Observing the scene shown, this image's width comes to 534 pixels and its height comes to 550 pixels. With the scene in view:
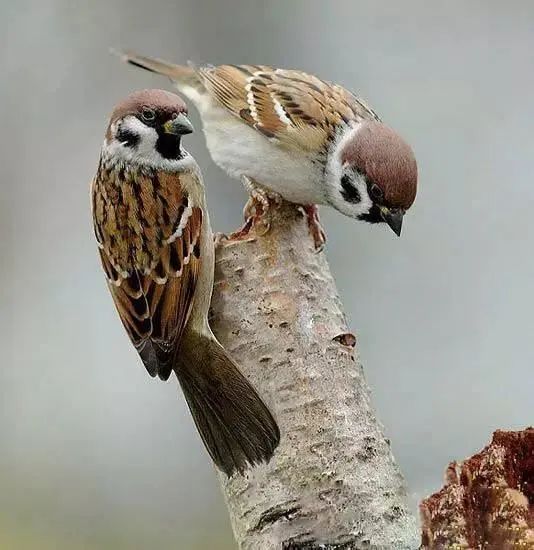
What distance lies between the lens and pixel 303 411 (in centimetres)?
207

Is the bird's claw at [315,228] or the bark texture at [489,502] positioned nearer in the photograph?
the bark texture at [489,502]

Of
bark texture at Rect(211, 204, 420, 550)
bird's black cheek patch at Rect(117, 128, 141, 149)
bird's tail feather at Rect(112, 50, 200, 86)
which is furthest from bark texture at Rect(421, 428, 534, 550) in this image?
bird's tail feather at Rect(112, 50, 200, 86)

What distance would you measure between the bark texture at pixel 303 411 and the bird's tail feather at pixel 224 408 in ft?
0.08

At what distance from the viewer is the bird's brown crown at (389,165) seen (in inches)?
109

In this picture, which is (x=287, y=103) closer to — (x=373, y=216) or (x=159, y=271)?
(x=373, y=216)

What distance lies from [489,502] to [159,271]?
3.57ft

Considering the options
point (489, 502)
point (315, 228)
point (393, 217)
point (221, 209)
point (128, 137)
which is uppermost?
point (221, 209)

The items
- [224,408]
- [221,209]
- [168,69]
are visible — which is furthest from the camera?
[221,209]

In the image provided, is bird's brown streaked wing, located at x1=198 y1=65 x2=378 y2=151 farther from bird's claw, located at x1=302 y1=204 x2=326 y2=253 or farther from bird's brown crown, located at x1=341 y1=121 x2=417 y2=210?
bird's claw, located at x1=302 y1=204 x2=326 y2=253

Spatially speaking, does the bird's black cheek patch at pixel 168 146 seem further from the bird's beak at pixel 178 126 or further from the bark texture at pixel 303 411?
the bark texture at pixel 303 411

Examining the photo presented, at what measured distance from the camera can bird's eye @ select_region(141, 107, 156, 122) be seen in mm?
2596

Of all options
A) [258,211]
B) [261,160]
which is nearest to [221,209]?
[261,160]

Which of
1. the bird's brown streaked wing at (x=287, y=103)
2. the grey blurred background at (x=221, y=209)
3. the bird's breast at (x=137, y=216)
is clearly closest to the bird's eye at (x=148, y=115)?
the bird's breast at (x=137, y=216)

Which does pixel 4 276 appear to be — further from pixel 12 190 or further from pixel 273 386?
pixel 273 386
